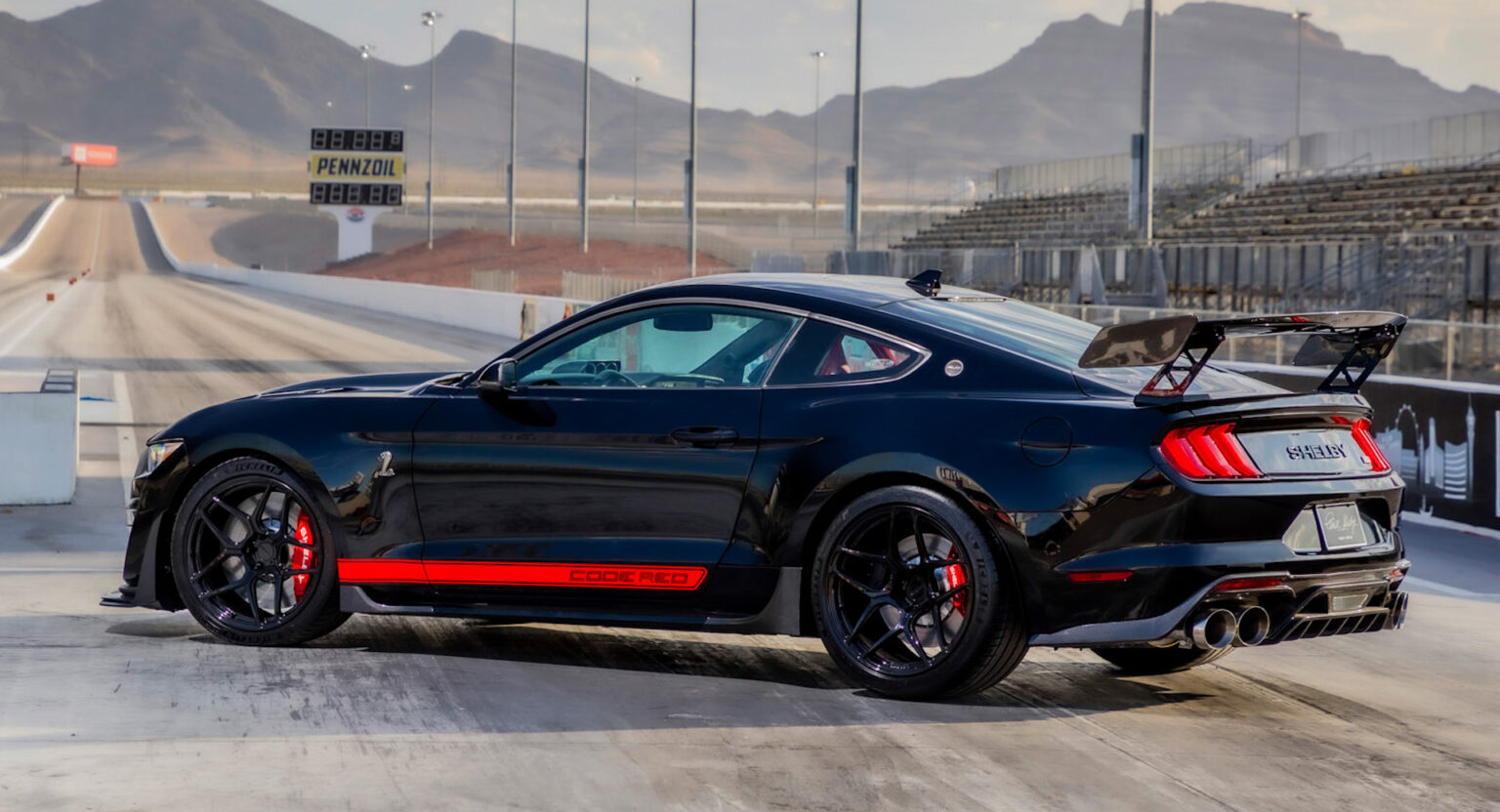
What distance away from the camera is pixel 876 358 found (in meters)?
6.35

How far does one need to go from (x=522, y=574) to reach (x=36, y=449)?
6.29 metres

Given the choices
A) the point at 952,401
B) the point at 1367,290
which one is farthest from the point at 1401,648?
the point at 1367,290

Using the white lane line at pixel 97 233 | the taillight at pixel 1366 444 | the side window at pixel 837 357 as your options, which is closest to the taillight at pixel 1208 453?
the taillight at pixel 1366 444

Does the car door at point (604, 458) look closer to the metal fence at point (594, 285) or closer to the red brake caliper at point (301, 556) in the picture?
the red brake caliper at point (301, 556)

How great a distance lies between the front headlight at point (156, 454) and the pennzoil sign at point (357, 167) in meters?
88.4

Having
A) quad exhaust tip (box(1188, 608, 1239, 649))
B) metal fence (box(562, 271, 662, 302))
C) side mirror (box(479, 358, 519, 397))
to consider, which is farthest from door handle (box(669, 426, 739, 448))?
metal fence (box(562, 271, 662, 302))

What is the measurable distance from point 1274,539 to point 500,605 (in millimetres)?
→ 2754

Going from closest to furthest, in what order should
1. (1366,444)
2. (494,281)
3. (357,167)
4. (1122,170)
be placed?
(1366,444), (494,281), (1122,170), (357,167)

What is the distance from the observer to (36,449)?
38.5 feet

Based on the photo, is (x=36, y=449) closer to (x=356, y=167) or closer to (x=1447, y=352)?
(x=1447, y=352)

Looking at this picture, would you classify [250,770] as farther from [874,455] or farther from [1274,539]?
[1274,539]

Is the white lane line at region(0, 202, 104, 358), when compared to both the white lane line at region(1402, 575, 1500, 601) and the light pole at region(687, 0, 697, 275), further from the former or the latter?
the white lane line at region(1402, 575, 1500, 601)

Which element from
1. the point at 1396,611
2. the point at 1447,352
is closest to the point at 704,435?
the point at 1396,611

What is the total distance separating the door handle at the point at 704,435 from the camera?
20.9ft
